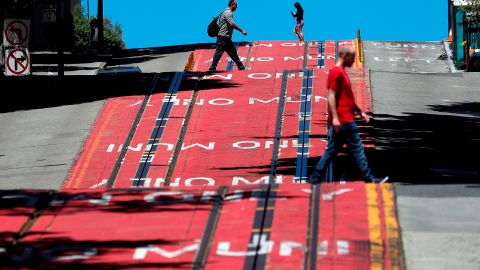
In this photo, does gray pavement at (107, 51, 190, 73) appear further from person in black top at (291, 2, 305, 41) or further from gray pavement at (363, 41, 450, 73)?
gray pavement at (363, 41, 450, 73)

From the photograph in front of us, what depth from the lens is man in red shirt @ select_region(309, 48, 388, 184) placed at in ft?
53.8

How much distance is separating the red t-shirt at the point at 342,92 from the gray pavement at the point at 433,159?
111 cm

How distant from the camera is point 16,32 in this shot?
32438 mm

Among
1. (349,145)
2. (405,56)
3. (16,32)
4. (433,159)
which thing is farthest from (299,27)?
(349,145)

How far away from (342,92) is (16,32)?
57.0ft

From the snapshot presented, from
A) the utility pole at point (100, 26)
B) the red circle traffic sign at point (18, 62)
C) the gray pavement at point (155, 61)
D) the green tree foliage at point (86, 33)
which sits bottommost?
the red circle traffic sign at point (18, 62)

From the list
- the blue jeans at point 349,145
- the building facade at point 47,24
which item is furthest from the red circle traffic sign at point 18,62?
the building facade at point 47,24

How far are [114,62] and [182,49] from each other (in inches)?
111

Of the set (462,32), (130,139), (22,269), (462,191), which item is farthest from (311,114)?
(462,32)

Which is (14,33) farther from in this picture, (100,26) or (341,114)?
(100,26)

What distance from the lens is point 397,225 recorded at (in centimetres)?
1434

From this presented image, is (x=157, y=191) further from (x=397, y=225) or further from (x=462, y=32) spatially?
(x=462, y=32)

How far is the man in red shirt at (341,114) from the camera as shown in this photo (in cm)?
1641

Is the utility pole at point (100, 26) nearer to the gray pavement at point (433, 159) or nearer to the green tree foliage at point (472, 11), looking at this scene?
the green tree foliage at point (472, 11)
